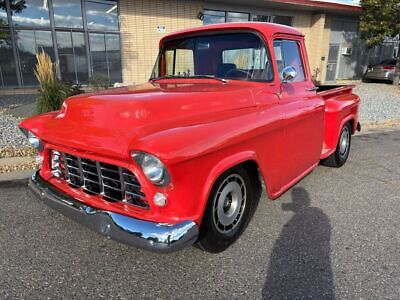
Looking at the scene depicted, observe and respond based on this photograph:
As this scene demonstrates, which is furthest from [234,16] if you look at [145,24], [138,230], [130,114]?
[138,230]

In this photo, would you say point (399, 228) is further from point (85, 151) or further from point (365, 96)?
point (365, 96)

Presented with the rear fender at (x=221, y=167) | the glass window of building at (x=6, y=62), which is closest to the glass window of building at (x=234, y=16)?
the glass window of building at (x=6, y=62)

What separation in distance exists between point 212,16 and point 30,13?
736cm

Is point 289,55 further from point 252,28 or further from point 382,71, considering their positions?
point 382,71

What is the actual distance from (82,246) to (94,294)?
0.67 meters

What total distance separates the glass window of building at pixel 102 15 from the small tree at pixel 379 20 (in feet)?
38.3

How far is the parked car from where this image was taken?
57.9ft

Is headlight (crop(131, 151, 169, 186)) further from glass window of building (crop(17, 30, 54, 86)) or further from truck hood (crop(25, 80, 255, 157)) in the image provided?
glass window of building (crop(17, 30, 54, 86))

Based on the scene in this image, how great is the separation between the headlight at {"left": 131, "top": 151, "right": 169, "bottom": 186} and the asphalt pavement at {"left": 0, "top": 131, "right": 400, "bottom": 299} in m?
0.87

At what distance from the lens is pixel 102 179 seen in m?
2.51

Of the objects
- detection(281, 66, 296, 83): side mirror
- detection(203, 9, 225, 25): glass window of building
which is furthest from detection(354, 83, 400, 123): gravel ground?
detection(203, 9, 225, 25): glass window of building

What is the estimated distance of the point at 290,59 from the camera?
3611 mm

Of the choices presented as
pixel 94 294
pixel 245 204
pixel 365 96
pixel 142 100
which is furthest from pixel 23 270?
pixel 365 96

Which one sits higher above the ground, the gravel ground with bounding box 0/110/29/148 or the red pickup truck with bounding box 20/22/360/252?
the red pickup truck with bounding box 20/22/360/252
